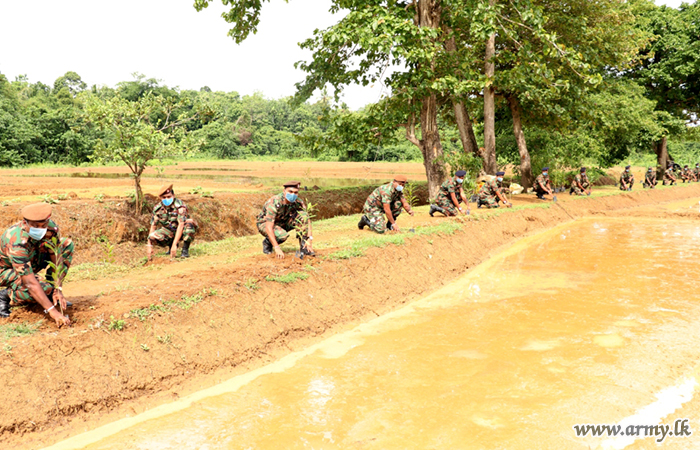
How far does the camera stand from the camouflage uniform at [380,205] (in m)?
11.1

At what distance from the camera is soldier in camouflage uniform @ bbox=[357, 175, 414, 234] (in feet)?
36.2

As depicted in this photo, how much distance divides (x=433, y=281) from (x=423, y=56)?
7.29 meters

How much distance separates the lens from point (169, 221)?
9516 mm

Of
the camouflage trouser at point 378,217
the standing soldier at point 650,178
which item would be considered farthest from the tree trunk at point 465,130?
the standing soldier at point 650,178

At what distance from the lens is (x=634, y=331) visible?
21.3 feet

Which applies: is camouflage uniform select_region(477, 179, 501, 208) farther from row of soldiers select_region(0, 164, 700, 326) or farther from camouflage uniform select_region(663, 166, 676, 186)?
camouflage uniform select_region(663, 166, 676, 186)

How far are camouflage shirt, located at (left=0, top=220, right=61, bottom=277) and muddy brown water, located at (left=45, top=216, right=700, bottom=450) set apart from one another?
1.93 metres

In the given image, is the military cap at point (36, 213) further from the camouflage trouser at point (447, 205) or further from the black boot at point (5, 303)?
the camouflage trouser at point (447, 205)

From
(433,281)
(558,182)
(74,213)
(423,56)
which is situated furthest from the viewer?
(558,182)

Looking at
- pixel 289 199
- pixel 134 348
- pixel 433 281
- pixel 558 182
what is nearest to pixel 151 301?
pixel 134 348

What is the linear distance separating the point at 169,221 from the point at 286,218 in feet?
7.69

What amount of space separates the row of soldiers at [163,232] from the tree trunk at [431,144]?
1.70 meters

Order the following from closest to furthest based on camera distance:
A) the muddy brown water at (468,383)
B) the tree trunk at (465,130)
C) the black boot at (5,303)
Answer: the muddy brown water at (468,383) < the black boot at (5,303) < the tree trunk at (465,130)

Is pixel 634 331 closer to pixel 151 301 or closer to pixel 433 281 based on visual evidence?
pixel 433 281
